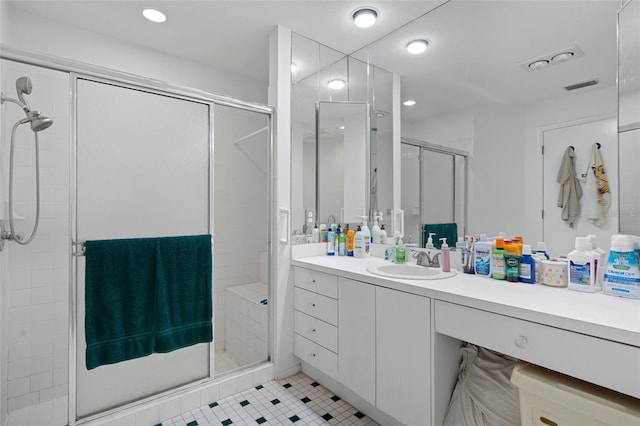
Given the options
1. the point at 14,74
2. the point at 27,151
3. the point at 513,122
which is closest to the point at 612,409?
the point at 513,122

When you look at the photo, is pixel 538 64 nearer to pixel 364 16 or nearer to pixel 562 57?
pixel 562 57

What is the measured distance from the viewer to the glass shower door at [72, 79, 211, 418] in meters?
1.61

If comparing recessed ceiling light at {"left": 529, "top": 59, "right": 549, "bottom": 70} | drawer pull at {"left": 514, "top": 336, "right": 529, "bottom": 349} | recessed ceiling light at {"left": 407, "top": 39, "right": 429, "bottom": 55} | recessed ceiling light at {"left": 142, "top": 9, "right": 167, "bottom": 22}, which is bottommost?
drawer pull at {"left": 514, "top": 336, "right": 529, "bottom": 349}

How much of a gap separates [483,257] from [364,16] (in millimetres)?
1642

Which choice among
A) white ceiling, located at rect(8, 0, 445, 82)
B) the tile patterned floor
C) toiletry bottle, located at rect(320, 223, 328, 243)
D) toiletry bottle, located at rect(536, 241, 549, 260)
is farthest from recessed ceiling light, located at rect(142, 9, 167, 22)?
toiletry bottle, located at rect(536, 241, 549, 260)

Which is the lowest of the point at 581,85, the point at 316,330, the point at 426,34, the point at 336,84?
the point at 316,330

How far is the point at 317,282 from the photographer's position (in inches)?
79.4

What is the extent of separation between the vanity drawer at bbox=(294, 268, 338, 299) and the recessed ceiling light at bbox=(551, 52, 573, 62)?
155cm

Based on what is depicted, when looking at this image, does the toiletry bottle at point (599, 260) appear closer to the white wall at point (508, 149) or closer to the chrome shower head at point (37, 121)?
the white wall at point (508, 149)

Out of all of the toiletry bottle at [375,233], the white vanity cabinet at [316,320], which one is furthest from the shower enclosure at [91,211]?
the toiletry bottle at [375,233]

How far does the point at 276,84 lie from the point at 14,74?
1.54 metres

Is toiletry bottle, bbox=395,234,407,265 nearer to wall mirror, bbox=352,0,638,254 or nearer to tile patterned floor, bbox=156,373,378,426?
wall mirror, bbox=352,0,638,254

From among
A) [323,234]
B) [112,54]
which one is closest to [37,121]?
[112,54]

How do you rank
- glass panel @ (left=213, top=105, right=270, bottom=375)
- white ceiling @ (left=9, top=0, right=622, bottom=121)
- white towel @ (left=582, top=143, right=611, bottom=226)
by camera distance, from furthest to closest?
glass panel @ (left=213, top=105, right=270, bottom=375) < white ceiling @ (left=9, top=0, right=622, bottom=121) < white towel @ (left=582, top=143, right=611, bottom=226)
